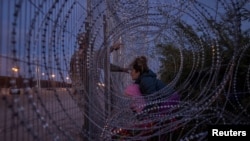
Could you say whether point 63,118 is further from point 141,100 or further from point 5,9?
point 141,100

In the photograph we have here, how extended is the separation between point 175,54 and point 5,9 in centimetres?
630

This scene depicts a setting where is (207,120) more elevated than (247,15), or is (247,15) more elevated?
(247,15)

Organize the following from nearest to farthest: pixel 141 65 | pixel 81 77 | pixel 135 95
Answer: pixel 81 77, pixel 135 95, pixel 141 65

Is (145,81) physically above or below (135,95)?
above

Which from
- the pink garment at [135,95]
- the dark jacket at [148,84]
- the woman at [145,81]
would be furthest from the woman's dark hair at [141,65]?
the pink garment at [135,95]

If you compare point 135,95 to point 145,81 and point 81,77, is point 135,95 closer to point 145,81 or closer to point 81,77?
point 145,81

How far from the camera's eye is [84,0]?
425 cm

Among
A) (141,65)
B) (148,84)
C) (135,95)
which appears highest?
(141,65)

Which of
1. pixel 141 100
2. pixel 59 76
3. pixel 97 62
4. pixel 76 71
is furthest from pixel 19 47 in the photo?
pixel 141 100

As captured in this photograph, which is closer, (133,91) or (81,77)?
(81,77)

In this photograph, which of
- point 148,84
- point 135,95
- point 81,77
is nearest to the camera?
point 81,77

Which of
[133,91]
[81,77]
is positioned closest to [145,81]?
[133,91]

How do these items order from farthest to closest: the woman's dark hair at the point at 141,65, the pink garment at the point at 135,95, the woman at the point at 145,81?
1. the woman's dark hair at the point at 141,65
2. the woman at the point at 145,81
3. the pink garment at the point at 135,95

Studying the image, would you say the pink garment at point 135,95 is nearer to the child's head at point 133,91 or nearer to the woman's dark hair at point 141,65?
the child's head at point 133,91
